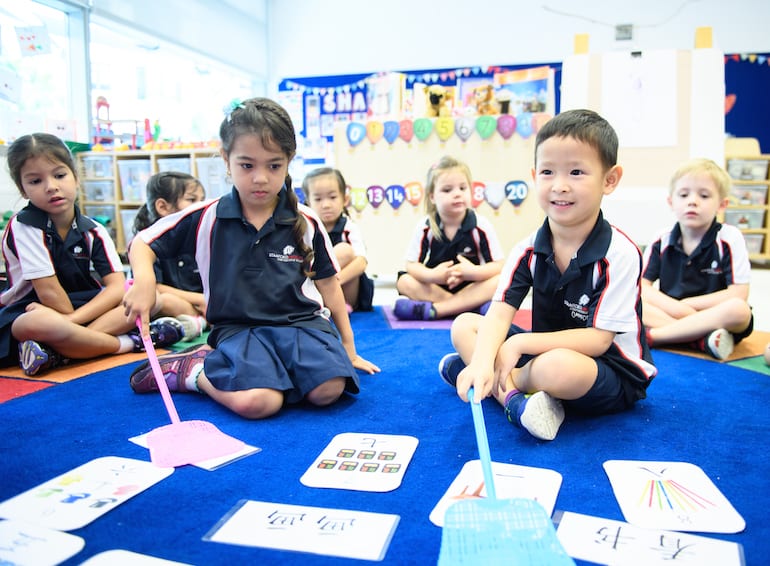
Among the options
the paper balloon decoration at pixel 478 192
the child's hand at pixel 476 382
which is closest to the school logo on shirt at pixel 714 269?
the child's hand at pixel 476 382

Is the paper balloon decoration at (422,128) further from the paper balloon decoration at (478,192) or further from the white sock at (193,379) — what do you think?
the white sock at (193,379)

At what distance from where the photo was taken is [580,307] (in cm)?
105

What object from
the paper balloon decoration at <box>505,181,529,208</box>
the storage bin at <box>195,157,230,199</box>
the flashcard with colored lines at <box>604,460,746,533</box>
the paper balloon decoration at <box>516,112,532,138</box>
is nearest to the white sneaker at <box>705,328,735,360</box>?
the flashcard with colored lines at <box>604,460,746,533</box>

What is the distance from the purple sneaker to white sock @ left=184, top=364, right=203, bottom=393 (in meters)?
0.97

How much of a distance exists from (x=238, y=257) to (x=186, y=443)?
39 cm

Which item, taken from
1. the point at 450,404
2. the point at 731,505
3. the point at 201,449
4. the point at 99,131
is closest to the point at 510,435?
the point at 450,404

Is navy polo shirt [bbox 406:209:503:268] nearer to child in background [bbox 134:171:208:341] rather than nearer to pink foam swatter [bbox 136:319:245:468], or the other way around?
child in background [bbox 134:171:208:341]

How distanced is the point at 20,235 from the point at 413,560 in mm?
1354

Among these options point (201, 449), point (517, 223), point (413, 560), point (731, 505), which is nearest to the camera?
point (413, 560)

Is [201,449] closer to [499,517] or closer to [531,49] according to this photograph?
[499,517]

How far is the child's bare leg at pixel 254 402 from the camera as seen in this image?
41.6 inches

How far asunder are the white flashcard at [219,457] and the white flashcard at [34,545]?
0.70ft

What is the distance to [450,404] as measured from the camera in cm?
115

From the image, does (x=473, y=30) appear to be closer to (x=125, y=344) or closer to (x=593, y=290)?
(x=125, y=344)
